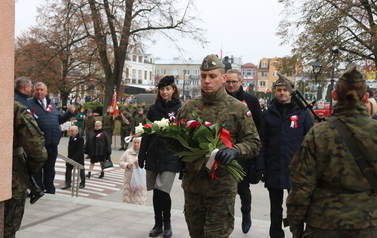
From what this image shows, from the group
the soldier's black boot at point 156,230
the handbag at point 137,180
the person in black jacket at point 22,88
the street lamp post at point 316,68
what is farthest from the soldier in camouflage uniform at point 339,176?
the street lamp post at point 316,68

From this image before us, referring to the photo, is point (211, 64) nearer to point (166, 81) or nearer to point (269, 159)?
point (166, 81)

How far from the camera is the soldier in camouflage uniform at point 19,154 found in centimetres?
417

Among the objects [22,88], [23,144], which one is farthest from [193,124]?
[22,88]

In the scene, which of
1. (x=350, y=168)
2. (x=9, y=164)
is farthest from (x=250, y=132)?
(x=9, y=164)

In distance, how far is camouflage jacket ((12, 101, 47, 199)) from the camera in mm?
4168

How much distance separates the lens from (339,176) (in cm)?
294

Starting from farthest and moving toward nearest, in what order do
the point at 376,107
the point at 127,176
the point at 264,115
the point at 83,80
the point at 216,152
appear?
the point at 83,80 < the point at 127,176 < the point at 264,115 < the point at 376,107 < the point at 216,152

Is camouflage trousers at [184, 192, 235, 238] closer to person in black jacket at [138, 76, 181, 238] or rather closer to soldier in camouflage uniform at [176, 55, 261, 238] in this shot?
soldier in camouflage uniform at [176, 55, 261, 238]

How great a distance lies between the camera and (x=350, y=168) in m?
2.91

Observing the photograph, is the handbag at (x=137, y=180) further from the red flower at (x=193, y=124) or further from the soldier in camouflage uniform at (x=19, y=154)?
the red flower at (x=193, y=124)

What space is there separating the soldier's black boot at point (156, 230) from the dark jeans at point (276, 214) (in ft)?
4.86

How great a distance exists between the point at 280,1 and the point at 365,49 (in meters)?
6.29

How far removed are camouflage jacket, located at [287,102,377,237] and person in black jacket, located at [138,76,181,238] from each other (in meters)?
2.70

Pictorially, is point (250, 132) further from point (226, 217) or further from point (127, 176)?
point (127, 176)
